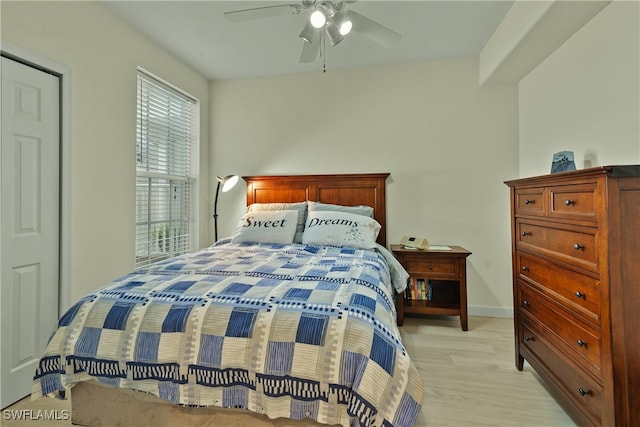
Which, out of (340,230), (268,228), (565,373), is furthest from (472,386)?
(268,228)

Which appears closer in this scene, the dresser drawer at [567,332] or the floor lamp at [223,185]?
the dresser drawer at [567,332]

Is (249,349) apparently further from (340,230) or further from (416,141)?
(416,141)

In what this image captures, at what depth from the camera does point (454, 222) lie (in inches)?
126

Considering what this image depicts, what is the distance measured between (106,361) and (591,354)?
2079mm

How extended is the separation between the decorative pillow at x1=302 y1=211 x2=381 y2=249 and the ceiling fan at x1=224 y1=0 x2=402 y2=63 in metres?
1.40

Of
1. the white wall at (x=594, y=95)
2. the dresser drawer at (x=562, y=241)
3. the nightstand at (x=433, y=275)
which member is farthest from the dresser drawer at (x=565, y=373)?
the white wall at (x=594, y=95)

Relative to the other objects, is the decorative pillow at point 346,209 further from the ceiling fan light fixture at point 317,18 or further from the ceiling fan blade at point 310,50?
the ceiling fan light fixture at point 317,18

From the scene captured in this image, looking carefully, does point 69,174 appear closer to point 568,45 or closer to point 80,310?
point 80,310

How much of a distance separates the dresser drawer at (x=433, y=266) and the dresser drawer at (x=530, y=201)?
933 millimetres

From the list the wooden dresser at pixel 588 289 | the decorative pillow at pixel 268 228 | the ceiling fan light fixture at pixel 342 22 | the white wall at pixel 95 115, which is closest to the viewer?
the wooden dresser at pixel 588 289

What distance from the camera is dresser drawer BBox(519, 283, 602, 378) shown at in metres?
1.32

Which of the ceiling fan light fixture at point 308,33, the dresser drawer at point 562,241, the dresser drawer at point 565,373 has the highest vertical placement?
the ceiling fan light fixture at point 308,33

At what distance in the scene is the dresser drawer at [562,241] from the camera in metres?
1.33

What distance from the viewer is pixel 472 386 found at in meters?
1.92
